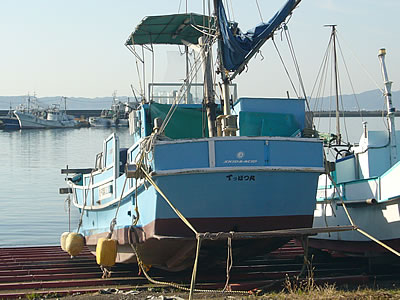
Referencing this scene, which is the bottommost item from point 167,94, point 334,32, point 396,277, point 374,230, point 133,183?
point 396,277

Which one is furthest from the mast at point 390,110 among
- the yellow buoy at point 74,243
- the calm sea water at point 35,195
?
the yellow buoy at point 74,243

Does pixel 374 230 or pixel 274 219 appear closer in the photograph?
pixel 274 219

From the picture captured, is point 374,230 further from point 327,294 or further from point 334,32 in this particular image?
point 334,32

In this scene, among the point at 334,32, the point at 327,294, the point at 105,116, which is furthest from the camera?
the point at 105,116

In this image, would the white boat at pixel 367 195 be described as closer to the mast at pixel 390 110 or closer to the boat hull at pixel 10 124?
the mast at pixel 390 110

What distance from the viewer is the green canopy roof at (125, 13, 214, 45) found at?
554 inches

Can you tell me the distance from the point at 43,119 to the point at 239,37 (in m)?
112

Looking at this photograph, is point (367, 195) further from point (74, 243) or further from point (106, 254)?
point (74, 243)

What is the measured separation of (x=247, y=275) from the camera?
11805mm

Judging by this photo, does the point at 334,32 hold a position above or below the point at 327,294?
above

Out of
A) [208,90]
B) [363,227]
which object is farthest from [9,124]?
[363,227]

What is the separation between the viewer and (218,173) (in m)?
10.4

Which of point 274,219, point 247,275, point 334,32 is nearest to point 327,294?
point 274,219

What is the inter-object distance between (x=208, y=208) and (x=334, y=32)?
9457 millimetres
